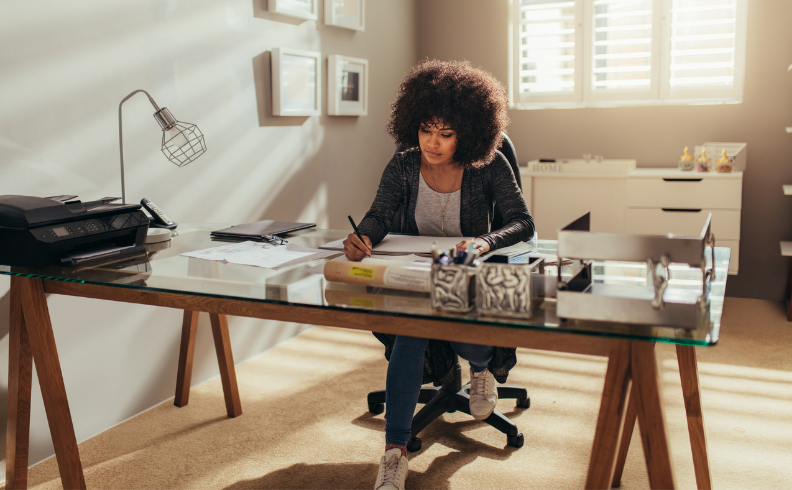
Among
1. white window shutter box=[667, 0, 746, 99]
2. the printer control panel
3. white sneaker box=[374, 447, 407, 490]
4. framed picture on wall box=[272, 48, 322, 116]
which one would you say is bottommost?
white sneaker box=[374, 447, 407, 490]

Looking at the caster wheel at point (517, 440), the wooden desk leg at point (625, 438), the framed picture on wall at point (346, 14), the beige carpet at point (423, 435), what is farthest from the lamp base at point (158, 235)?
the framed picture on wall at point (346, 14)

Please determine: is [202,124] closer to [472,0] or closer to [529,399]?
[529,399]

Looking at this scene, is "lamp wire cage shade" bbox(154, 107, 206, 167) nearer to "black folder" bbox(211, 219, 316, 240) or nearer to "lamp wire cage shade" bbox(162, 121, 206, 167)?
"lamp wire cage shade" bbox(162, 121, 206, 167)

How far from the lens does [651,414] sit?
1.12 meters

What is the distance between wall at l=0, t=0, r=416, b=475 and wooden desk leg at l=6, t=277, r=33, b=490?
0.21 meters

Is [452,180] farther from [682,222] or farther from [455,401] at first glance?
[682,222]

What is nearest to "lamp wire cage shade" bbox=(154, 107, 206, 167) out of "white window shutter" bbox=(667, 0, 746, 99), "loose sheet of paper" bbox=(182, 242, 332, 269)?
"loose sheet of paper" bbox=(182, 242, 332, 269)

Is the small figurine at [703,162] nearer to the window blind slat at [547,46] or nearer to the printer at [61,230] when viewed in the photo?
the window blind slat at [547,46]

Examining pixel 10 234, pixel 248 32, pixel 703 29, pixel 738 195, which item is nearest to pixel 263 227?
pixel 10 234

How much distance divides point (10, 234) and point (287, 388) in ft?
4.24

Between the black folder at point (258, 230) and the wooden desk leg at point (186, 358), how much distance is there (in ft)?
1.49

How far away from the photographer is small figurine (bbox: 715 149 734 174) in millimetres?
3496

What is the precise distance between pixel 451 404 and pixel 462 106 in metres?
0.99

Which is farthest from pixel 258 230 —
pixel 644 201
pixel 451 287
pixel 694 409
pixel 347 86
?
pixel 644 201
